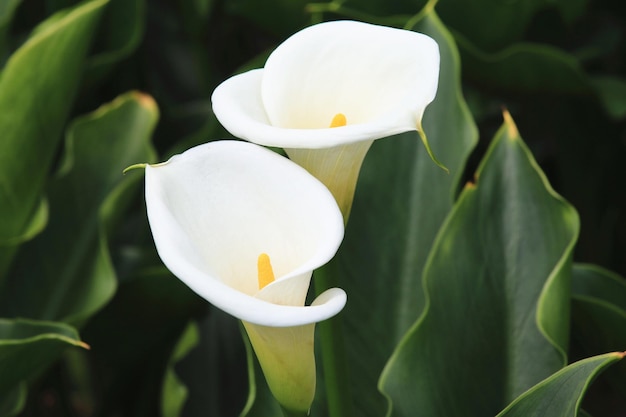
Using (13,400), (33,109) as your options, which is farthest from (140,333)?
(33,109)

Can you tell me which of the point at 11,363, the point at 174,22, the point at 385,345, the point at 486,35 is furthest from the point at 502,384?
the point at 174,22

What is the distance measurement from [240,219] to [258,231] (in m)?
0.01

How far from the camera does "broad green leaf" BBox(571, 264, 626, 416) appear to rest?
0.72 meters

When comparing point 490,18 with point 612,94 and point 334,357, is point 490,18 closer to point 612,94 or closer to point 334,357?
point 612,94

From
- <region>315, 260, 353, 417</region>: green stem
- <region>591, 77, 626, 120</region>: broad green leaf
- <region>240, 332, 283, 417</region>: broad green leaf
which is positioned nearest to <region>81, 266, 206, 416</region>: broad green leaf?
<region>240, 332, 283, 417</region>: broad green leaf

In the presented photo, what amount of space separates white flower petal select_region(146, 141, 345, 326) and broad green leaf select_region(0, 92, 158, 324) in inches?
16.2

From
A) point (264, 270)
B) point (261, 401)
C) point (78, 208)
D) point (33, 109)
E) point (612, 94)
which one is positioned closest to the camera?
point (264, 270)

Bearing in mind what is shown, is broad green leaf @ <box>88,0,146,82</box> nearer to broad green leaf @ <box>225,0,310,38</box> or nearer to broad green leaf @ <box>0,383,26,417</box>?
broad green leaf @ <box>225,0,310,38</box>

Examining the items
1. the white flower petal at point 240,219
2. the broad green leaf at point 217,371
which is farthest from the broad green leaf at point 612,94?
the white flower petal at point 240,219

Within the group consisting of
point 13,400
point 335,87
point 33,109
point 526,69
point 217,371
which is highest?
point 335,87

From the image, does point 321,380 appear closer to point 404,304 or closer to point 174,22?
point 404,304

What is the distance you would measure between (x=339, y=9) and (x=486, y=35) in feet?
0.81

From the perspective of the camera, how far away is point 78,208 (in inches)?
37.6

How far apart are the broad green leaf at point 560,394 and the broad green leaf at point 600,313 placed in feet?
0.57
